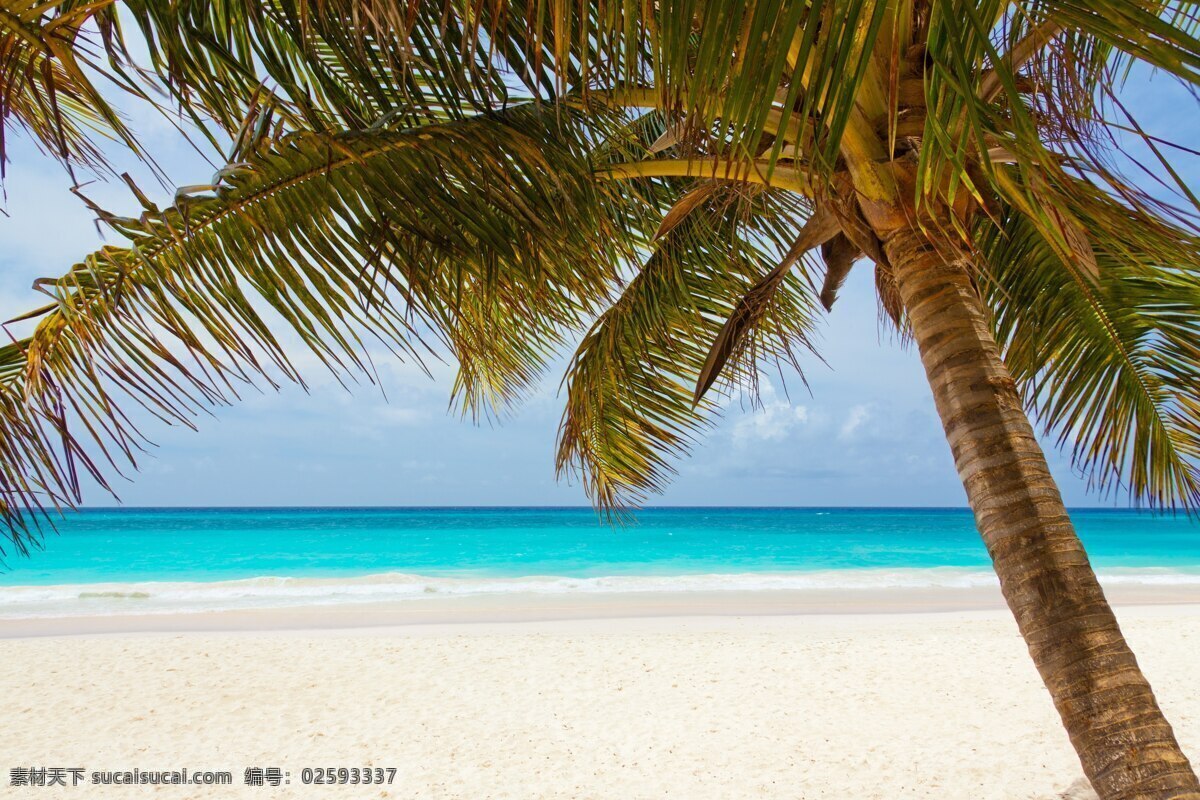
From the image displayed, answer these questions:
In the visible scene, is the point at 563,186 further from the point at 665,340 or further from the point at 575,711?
the point at 575,711

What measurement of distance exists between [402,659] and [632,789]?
11.9ft

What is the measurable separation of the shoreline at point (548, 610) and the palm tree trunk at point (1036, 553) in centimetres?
807

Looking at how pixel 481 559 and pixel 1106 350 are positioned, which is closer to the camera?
pixel 1106 350

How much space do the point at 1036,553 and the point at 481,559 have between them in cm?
2409

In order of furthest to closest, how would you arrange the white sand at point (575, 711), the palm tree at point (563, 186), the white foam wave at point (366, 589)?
1. the white foam wave at point (366, 589)
2. the white sand at point (575, 711)
3. the palm tree at point (563, 186)

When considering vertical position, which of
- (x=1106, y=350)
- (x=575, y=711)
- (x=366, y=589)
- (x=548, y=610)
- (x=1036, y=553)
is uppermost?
(x=1106, y=350)

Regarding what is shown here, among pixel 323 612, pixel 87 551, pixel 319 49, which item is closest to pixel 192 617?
pixel 323 612

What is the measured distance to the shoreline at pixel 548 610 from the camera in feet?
30.9

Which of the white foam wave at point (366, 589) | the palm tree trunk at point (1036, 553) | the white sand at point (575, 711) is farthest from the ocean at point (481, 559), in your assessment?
the palm tree trunk at point (1036, 553)

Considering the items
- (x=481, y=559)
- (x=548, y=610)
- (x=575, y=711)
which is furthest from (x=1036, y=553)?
(x=481, y=559)

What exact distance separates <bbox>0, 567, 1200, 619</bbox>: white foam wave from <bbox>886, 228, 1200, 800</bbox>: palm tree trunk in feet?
35.0

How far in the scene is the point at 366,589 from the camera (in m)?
13.0

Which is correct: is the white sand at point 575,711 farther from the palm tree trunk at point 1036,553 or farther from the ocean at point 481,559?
the palm tree trunk at point 1036,553

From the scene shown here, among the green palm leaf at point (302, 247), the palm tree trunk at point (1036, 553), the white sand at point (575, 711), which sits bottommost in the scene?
the white sand at point (575, 711)
